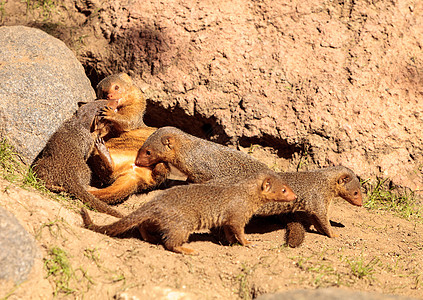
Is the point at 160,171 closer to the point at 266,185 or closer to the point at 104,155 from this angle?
the point at 104,155

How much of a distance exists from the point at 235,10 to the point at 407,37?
96.9 inches

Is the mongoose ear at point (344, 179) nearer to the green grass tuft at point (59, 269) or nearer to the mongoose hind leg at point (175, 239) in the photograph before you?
the mongoose hind leg at point (175, 239)

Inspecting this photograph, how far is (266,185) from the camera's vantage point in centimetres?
484

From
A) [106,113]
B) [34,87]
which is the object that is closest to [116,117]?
[106,113]

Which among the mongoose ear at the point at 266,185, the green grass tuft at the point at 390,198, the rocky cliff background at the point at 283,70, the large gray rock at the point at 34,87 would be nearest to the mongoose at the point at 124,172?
the large gray rock at the point at 34,87

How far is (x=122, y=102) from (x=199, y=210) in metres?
2.39

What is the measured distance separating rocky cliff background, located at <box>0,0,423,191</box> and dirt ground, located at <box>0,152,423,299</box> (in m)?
1.71

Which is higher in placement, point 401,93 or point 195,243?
point 401,93

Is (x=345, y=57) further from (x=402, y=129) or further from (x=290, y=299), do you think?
(x=290, y=299)

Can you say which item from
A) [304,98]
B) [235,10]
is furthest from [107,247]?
[235,10]

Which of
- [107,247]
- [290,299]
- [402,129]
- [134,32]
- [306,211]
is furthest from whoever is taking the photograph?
[134,32]

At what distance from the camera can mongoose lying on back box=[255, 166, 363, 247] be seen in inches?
205

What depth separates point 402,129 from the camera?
6219 mm

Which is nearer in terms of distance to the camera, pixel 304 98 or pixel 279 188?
pixel 279 188
